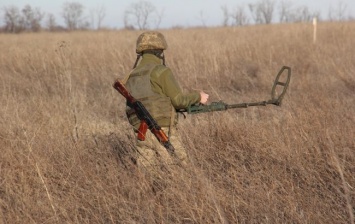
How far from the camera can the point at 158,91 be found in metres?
2.75

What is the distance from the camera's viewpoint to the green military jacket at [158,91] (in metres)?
2.71

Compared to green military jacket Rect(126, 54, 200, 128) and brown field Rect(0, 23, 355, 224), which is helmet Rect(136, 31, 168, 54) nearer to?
green military jacket Rect(126, 54, 200, 128)

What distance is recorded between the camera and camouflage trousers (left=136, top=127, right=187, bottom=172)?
2848 mm

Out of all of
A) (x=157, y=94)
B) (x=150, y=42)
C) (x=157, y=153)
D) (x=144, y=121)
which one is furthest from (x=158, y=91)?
(x=157, y=153)

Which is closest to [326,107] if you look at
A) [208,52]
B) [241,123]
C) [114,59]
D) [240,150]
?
[241,123]

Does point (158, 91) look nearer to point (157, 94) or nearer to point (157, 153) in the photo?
point (157, 94)

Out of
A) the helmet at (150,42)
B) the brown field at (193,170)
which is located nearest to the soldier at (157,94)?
the helmet at (150,42)

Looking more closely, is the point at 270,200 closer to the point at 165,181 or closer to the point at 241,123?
the point at 165,181

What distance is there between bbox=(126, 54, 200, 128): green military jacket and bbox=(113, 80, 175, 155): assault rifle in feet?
0.16

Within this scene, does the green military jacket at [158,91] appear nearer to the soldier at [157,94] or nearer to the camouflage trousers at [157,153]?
the soldier at [157,94]

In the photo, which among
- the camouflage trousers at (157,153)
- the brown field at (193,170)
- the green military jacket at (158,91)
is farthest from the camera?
the camouflage trousers at (157,153)

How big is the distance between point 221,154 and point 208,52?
4.86 meters

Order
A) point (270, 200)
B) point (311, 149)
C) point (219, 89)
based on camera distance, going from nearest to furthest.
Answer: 1. point (270, 200)
2. point (311, 149)
3. point (219, 89)

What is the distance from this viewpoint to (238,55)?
8.33 m
